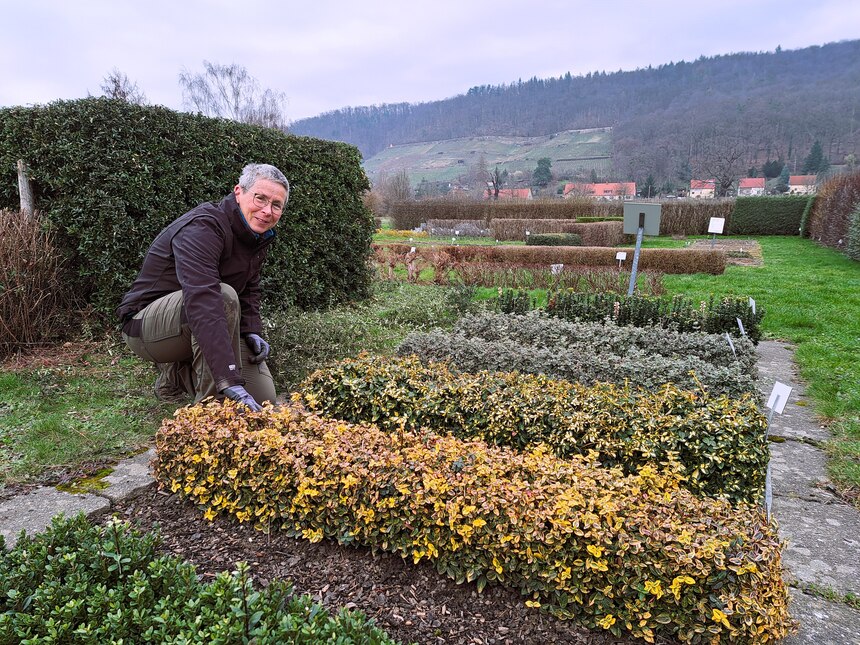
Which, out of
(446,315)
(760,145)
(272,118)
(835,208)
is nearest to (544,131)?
(760,145)

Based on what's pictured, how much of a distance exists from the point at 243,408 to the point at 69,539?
3.20 ft

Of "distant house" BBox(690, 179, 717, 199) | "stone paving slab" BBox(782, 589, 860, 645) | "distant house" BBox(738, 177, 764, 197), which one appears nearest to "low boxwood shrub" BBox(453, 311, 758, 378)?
"stone paving slab" BBox(782, 589, 860, 645)

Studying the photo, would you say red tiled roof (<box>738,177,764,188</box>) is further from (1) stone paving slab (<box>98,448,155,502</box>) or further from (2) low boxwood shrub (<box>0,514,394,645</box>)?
(2) low boxwood shrub (<box>0,514,394,645</box>)

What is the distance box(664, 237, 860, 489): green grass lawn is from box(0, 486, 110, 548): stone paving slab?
15.3ft

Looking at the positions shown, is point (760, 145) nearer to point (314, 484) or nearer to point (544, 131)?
point (544, 131)

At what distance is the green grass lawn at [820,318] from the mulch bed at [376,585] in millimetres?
2899

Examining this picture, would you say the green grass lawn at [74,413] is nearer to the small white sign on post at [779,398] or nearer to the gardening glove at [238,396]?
the gardening glove at [238,396]

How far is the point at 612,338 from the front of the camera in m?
4.98

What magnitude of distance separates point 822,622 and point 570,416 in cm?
140

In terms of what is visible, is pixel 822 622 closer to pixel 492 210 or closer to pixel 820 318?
pixel 820 318

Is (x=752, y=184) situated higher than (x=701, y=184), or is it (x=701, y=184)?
(x=701, y=184)

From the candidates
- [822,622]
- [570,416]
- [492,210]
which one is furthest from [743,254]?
[822,622]

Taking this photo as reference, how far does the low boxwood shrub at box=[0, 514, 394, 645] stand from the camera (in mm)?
1520

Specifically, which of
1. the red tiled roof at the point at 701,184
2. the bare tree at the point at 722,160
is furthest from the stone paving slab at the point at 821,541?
the red tiled roof at the point at 701,184
